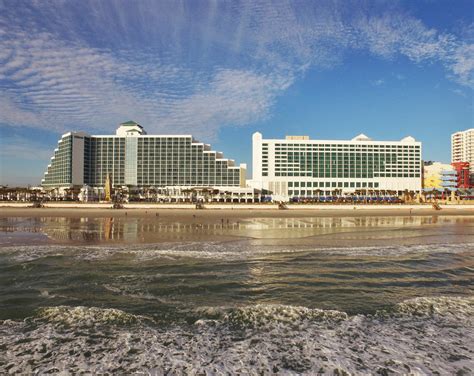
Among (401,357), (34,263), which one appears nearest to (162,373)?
(401,357)

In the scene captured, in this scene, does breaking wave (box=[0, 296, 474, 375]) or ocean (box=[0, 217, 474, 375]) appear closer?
breaking wave (box=[0, 296, 474, 375])

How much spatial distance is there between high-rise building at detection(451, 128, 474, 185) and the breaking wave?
20862 centimetres

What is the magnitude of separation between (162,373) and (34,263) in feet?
34.0

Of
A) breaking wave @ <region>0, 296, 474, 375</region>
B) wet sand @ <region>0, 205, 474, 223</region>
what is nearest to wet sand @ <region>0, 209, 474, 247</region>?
wet sand @ <region>0, 205, 474, 223</region>

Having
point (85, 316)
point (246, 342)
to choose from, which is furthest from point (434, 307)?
point (85, 316)

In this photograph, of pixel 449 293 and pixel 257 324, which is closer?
pixel 257 324

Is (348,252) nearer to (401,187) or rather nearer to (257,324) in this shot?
(257,324)

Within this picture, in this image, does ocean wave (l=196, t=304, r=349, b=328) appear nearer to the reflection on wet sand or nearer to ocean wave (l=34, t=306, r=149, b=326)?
ocean wave (l=34, t=306, r=149, b=326)

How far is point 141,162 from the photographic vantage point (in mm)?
111625

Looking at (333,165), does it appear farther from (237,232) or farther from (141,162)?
(237,232)

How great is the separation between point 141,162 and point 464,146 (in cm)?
18529

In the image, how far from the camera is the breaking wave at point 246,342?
16.5ft

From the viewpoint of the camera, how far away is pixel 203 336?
6.07m

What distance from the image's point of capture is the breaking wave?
5.04 metres
